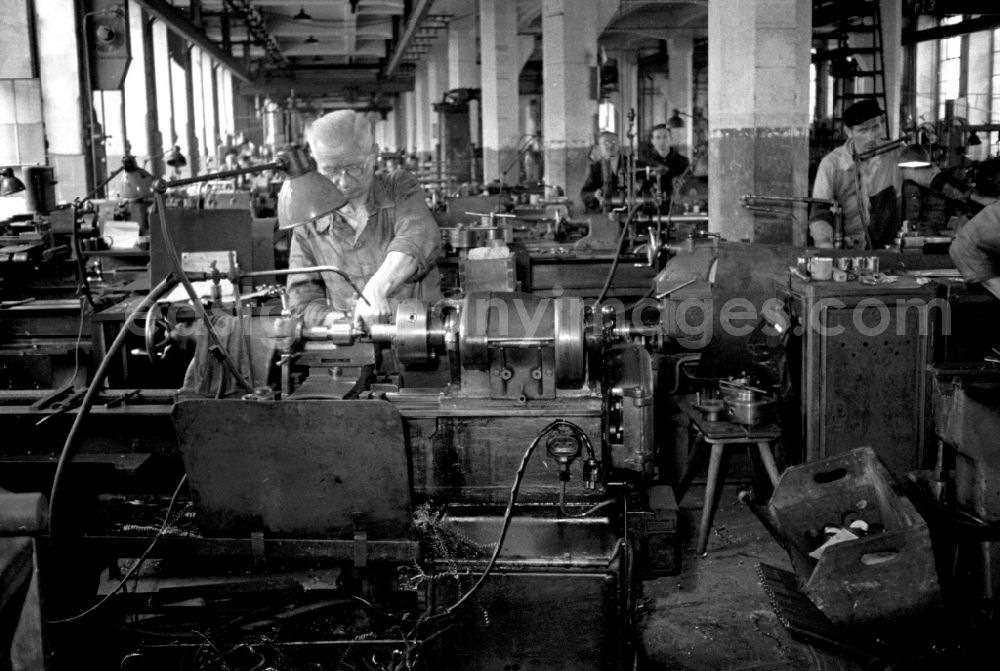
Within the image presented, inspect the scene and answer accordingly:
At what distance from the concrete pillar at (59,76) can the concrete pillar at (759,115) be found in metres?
4.81

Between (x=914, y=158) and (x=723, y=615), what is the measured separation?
2.52 metres

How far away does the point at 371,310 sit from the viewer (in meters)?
2.13

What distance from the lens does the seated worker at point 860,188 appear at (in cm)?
434

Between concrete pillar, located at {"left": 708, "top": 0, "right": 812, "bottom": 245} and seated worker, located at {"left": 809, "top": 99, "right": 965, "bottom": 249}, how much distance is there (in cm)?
65

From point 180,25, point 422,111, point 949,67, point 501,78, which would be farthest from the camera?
point 422,111

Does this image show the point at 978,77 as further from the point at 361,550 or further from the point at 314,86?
the point at 314,86

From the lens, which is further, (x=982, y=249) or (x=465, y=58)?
(x=465, y=58)

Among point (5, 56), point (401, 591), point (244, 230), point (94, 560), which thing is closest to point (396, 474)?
point (401, 591)

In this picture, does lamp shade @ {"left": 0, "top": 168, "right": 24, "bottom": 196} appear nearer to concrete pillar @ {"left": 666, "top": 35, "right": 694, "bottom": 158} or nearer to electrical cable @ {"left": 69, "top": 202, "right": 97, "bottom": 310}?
electrical cable @ {"left": 69, "top": 202, "right": 97, "bottom": 310}

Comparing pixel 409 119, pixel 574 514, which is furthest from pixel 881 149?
pixel 409 119

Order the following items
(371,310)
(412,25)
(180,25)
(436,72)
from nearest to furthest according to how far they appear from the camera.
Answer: (371,310), (180,25), (412,25), (436,72)

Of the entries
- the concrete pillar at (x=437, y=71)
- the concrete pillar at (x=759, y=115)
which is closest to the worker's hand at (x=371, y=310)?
the concrete pillar at (x=759, y=115)

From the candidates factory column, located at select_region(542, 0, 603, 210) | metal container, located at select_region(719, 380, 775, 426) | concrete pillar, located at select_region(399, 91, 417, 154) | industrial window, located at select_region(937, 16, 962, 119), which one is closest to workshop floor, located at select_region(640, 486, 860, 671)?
metal container, located at select_region(719, 380, 775, 426)

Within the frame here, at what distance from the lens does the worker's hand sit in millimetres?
1969
